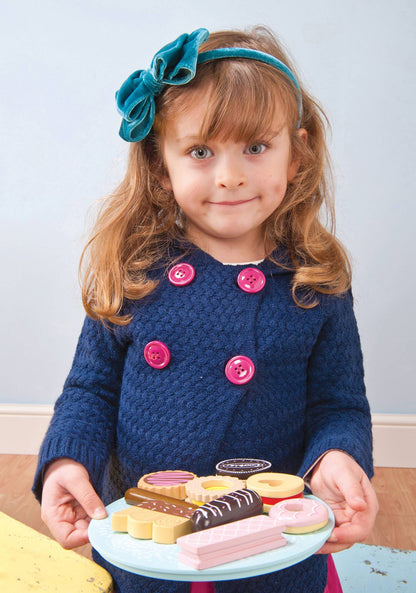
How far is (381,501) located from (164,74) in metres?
1.18

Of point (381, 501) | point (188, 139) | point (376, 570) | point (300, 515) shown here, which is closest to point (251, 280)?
point (188, 139)

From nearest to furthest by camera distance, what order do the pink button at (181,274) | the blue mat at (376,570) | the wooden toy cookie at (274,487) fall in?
1. the wooden toy cookie at (274,487)
2. the pink button at (181,274)
3. the blue mat at (376,570)

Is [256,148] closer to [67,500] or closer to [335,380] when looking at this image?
[335,380]

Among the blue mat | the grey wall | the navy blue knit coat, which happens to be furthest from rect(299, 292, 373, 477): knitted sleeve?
the grey wall

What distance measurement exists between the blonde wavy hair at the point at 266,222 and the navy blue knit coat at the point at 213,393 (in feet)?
0.10

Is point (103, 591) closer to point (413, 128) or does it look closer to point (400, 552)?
point (400, 552)

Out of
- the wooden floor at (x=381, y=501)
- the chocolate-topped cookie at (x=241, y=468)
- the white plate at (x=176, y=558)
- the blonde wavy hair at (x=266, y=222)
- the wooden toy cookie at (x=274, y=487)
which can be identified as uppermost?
the blonde wavy hair at (x=266, y=222)

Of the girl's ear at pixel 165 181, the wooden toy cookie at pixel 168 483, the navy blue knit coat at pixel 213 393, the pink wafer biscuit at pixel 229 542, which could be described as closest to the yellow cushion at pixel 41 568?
the navy blue knit coat at pixel 213 393

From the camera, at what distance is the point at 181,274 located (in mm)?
793

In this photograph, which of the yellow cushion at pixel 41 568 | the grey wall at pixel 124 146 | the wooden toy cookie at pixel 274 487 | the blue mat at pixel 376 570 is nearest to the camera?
the wooden toy cookie at pixel 274 487

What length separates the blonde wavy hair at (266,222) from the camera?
74 cm

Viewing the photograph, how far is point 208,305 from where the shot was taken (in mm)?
772

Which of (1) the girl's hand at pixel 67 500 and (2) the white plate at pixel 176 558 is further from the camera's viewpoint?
(1) the girl's hand at pixel 67 500

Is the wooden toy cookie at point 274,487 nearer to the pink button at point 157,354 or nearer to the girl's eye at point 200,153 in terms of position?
the pink button at point 157,354
